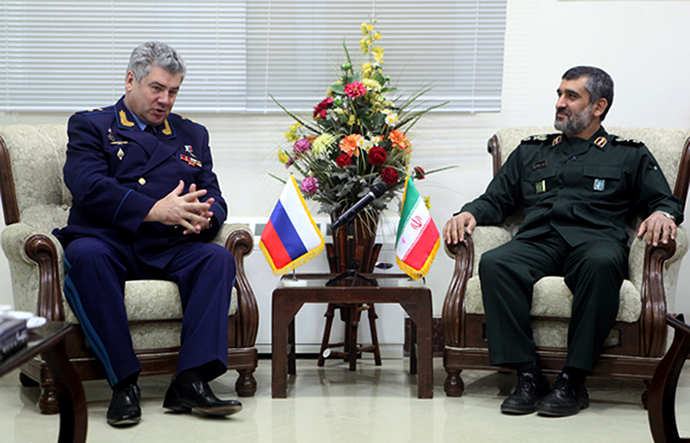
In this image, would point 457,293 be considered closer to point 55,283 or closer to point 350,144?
point 350,144

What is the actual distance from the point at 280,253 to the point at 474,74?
5.25ft

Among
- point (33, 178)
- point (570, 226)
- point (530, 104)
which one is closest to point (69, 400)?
point (33, 178)

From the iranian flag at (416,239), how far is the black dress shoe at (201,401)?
0.85 meters

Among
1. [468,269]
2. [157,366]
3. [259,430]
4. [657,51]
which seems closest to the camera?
[259,430]

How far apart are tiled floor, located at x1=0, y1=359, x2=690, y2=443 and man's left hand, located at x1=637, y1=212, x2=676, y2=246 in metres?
0.63

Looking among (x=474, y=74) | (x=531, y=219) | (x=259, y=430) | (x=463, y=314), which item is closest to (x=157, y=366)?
(x=259, y=430)

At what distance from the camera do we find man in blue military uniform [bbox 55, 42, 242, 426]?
7.85 ft

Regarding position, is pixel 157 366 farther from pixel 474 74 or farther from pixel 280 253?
pixel 474 74

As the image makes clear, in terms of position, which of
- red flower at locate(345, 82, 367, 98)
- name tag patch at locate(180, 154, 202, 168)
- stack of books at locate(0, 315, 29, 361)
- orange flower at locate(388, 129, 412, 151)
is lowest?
stack of books at locate(0, 315, 29, 361)

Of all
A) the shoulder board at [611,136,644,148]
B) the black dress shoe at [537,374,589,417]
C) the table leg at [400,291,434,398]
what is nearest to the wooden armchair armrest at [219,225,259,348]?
the table leg at [400,291,434,398]

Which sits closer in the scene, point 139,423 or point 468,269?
point 139,423

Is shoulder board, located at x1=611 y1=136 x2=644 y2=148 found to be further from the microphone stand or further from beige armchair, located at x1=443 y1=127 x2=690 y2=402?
the microphone stand

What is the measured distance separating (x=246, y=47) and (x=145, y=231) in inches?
55.5

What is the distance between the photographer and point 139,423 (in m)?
2.35
